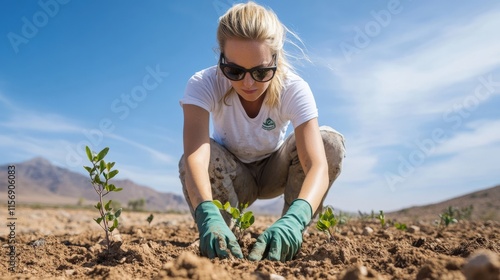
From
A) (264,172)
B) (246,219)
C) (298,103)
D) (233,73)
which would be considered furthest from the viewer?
(264,172)

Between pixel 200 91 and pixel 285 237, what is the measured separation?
1.34 m

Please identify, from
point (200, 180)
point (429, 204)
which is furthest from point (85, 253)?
point (429, 204)

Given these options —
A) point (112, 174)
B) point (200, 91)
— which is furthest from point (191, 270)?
point (200, 91)

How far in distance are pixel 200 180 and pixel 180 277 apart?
143cm

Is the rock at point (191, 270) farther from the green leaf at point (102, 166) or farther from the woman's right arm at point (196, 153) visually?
the green leaf at point (102, 166)

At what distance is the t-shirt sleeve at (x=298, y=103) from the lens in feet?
10.5

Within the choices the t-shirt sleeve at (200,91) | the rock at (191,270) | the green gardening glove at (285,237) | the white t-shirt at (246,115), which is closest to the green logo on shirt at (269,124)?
the white t-shirt at (246,115)

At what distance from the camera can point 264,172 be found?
→ 4.04 m

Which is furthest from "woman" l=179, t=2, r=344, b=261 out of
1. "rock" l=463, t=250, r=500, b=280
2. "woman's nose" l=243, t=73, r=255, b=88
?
"rock" l=463, t=250, r=500, b=280

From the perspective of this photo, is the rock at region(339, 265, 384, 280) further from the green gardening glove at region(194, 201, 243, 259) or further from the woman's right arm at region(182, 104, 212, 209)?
the woman's right arm at region(182, 104, 212, 209)

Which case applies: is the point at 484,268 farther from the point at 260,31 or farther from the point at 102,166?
the point at 102,166

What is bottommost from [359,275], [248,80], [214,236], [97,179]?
[359,275]

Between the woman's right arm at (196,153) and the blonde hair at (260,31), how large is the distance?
15.6 inches

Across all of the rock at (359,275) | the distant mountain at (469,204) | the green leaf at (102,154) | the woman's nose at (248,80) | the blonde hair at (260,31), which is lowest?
the rock at (359,275)
